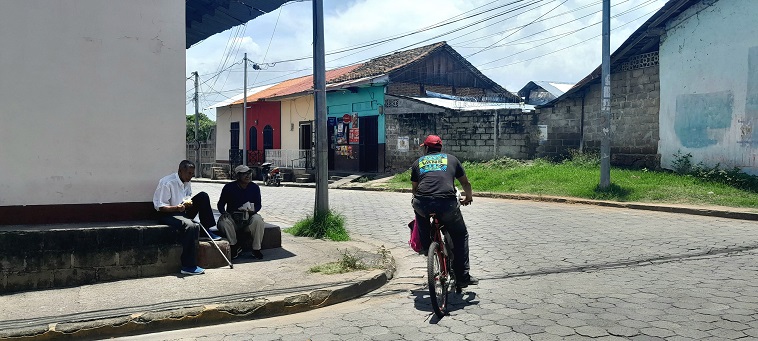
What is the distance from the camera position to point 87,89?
6.30m

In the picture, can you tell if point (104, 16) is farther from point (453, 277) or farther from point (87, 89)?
point (453, 277)

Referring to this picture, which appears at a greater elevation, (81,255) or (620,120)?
(620,120)

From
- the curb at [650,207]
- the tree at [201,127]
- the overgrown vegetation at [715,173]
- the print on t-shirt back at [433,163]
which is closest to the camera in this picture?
the print on t-shirt back at [433,163]

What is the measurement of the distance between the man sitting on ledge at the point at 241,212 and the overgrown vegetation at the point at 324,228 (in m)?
1.71

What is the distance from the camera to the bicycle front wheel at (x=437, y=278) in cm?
483

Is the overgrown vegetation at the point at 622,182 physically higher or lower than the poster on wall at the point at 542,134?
lower

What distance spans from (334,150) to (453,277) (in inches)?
866

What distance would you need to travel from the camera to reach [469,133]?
70.2ft

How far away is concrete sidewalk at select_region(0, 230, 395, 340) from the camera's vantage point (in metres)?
4.62

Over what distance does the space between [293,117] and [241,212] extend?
76.2 ft

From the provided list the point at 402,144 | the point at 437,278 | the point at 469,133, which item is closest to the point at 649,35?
the point at 469,133

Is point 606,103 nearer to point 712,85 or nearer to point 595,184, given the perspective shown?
point 595,184

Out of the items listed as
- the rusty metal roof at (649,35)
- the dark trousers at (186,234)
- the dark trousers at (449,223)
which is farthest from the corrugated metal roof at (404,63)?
the dark trousers at (449,223)

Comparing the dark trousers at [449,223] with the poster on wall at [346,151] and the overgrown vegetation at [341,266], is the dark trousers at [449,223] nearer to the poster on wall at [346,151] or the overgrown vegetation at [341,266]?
the overgrown vegetation at [341,266]
